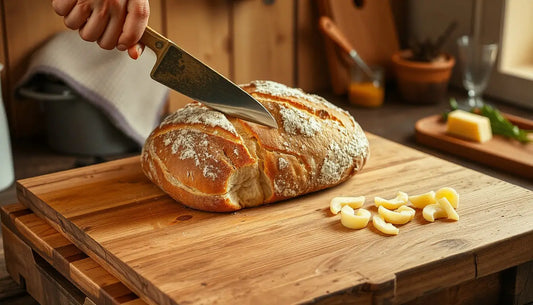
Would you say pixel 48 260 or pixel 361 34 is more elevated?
pixel 361 34

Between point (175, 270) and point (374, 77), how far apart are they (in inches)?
47.7

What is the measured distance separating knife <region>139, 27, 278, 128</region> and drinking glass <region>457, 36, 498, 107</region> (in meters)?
0.87

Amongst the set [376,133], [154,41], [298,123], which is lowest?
[376,133]

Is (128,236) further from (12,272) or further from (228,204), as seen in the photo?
(12,272)

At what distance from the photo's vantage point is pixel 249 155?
4.02ft

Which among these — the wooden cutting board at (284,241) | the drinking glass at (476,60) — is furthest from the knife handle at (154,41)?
the drinking glass at (476,60)

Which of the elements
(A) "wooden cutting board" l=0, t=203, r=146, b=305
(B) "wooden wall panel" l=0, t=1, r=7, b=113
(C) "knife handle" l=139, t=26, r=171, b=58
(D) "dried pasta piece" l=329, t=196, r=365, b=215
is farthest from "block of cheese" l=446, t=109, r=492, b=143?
(B) "wooden wall panel" l=0, t=1, r=7, b=113

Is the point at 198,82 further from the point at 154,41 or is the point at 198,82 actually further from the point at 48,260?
the point at 48,260

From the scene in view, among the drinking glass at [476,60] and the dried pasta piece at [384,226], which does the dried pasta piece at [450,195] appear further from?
the drinking glass at [476,60]

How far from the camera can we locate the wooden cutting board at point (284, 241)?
1.00 metres

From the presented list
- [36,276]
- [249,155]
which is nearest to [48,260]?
[36,276]

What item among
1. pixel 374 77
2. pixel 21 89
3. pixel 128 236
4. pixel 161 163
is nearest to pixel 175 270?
pixel 128 236

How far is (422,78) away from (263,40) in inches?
17.6

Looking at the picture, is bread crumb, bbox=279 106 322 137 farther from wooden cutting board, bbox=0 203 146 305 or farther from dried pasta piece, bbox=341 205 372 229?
wooden cutting board, bbox=0 203 146 305
